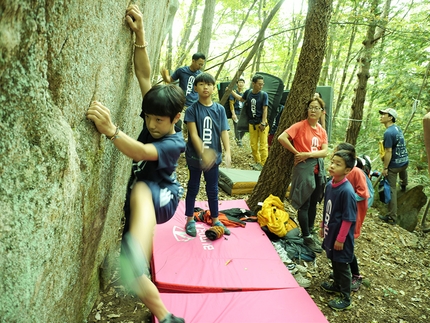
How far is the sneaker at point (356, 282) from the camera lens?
3553 mm

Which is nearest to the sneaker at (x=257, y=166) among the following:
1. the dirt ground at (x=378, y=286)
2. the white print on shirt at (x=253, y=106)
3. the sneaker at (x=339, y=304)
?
the white print on shirt at (x=253, y=106)

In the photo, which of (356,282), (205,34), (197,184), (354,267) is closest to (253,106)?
(205,34)

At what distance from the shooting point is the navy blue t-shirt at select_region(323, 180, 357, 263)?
9.89 feet

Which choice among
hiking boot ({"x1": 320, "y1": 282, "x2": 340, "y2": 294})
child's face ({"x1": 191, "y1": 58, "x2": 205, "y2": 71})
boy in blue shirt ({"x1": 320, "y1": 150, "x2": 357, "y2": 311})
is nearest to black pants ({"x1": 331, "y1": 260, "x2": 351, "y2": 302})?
boy in blue shirt ({"x1": 320, "y1": 150, "x2": 357, "y2": 311})

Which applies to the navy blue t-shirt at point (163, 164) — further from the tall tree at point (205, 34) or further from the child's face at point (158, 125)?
the tall tree at point (205, 34)

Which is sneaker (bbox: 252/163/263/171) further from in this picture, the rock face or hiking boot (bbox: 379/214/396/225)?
the rock face

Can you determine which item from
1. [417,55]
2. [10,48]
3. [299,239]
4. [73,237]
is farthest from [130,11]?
[417,55]

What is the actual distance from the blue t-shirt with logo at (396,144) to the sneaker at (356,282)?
10.8 ft

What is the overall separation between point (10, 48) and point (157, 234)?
113 inches

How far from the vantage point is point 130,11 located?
6.82ft

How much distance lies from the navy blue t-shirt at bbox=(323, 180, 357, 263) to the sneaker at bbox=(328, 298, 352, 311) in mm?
487

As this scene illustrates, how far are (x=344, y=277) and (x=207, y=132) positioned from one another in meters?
2.24

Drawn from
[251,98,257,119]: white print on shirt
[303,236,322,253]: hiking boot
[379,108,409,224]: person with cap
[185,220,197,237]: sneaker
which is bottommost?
[303,236,322,253]: hiking boot

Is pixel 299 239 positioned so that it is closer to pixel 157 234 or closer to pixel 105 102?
pixel 157 234
